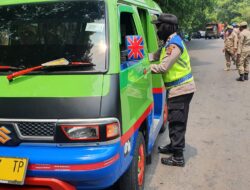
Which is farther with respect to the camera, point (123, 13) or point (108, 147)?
point (123, 13)

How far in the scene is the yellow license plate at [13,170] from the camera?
2.91 metres

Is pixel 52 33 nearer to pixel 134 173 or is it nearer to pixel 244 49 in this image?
pixel 134 173

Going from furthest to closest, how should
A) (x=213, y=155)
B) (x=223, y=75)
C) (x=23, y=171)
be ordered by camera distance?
(x=223, y=75) < (x=213, y=155) < (x=23, y=171)

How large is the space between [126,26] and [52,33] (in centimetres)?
84

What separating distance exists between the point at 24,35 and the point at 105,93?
3.83 ft

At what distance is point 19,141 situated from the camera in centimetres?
301

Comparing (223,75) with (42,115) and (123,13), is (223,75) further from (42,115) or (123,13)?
(42,115)

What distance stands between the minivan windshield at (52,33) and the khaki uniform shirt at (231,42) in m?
11.5

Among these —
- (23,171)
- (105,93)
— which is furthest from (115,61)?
(23,171)

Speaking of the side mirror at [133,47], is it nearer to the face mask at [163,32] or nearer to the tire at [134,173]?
the tire at [134,173]

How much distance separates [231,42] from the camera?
48.7 feet

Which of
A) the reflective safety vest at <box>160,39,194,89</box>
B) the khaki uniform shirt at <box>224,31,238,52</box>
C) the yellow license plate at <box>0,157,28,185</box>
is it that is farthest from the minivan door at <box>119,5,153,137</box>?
the khaki uniform shirt at <box>224,31,238,52</box>

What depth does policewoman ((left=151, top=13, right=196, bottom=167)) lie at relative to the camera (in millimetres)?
4605

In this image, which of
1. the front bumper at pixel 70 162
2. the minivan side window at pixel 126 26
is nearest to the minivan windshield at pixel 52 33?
the minivan side window at pixel 126 26
